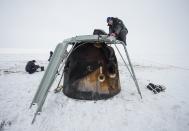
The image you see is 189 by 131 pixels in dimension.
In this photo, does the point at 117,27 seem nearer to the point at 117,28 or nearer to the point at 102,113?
the point at 117,28

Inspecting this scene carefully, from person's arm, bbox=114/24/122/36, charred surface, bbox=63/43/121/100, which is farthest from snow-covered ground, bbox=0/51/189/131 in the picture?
person's arm, bbox=114/24/122/36

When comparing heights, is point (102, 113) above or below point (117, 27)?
below

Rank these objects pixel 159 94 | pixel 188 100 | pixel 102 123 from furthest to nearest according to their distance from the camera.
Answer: pixel 159 94, pixel 188 100, pixel 102 123

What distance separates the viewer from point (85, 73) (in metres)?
7.06

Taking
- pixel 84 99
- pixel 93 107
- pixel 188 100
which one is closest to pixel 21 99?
pixel 84 99

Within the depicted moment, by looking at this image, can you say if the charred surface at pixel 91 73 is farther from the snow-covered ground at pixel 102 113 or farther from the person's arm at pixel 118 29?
the person's arm at pixel 118 29

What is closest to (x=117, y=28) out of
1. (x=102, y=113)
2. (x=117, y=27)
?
(x=117, y=27)

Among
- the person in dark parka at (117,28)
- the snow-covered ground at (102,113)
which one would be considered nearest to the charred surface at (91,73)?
the snow-covered ground at (102,113)

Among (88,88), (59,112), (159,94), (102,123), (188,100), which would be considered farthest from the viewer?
(159,94)

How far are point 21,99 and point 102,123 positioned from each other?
13.2ft

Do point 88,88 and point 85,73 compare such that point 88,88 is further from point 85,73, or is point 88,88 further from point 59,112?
point 59,112

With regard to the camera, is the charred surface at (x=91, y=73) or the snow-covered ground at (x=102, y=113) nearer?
the snow-covered ground at (x=102, y=113)

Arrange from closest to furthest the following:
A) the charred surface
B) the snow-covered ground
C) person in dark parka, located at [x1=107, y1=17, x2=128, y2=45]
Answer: the snow-covered ground, the charred surface, person in dark parka, located at [x1=107, y1=17, x2=128, y2=45]

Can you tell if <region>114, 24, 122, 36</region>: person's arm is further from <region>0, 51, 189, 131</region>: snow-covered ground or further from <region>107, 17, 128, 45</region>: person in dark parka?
<region>0, 51, 189, 131</region>: snow-covered ground
